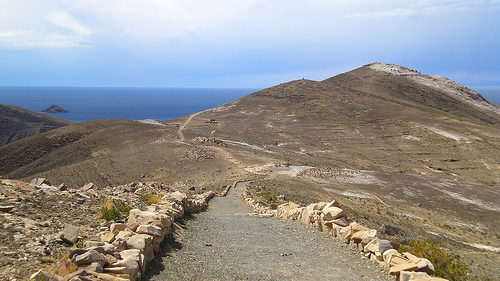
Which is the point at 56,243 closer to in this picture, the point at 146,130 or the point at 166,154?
the point at 166,154

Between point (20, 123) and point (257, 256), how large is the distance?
3765 inches

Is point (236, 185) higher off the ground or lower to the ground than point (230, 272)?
lower

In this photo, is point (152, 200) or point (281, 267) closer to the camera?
point (281, 267)

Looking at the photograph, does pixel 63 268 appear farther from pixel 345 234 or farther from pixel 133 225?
pixel 345 234

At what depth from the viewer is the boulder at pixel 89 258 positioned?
229 inches

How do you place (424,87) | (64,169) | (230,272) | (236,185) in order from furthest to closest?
1. (424,87)
2. (64,169)
3. (236,185)
4. (230,272)

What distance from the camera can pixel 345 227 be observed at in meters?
10.9

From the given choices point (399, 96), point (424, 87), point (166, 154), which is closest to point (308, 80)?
point (399, 96)

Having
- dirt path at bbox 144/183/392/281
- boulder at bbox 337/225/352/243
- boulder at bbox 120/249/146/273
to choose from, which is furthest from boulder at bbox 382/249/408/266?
boulder at bbox 120/249/146/273

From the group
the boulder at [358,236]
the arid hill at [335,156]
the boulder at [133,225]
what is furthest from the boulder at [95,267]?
the arid hill at [335,156]

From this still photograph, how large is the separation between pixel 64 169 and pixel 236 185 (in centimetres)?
2013

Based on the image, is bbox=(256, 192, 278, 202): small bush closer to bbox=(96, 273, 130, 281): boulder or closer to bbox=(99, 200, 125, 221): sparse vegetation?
bbox=(99, 200, 125, 221): sparse vegetation

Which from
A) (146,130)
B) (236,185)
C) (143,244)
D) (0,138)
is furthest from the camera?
(0,138)

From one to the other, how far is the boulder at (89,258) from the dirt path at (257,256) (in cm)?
116
